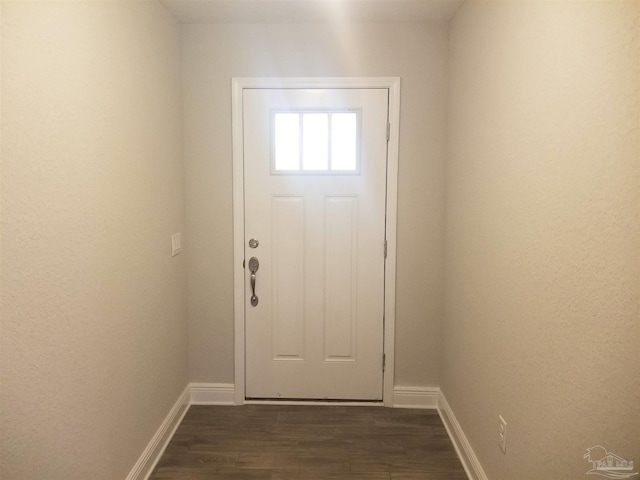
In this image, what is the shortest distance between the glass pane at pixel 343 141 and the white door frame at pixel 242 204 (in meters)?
0.19

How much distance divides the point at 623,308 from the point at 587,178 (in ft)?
1.17

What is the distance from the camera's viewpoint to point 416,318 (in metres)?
2.62

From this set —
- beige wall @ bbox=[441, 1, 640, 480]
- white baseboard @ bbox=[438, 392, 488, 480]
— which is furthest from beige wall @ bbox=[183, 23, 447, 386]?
beige wall @ bbox=[441, 1, 640, 480]

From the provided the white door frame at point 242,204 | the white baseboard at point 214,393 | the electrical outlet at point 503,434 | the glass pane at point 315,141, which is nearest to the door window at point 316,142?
the glass pane at point 315,141

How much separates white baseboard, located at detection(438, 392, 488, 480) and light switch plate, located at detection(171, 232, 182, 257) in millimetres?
1873

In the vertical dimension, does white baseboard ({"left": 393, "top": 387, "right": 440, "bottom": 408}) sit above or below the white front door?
below

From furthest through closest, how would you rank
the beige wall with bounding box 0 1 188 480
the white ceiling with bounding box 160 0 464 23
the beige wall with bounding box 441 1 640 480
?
the white ceiling with bounding box 160 0 464 23
the beige wall with bounding box 0 1 188 480
the beige wall with bounding box 441 1 640 480

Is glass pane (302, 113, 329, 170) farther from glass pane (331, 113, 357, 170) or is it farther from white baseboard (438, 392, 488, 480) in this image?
white baseboard (438, 392, 488, 480)

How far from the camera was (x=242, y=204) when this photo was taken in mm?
2561

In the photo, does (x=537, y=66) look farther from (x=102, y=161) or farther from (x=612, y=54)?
(x=102, y=161)

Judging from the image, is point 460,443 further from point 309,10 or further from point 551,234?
point 309,10

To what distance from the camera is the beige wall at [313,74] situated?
8.09 feet

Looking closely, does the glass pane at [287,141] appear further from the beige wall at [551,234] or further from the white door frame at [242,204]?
the beige wall at [551,234]

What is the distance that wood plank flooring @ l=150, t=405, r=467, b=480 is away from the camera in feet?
6.68
